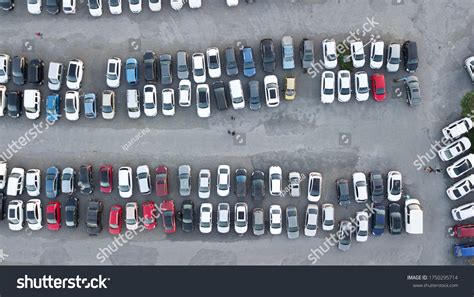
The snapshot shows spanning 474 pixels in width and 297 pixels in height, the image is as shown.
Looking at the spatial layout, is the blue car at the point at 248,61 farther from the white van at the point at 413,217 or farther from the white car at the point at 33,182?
the white car at the point at 33,182

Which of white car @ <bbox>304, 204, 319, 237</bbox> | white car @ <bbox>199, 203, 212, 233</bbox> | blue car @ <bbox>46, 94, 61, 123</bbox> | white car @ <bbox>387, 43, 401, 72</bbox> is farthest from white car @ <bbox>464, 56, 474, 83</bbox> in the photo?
blue car @ <bbox>46, 94, 61, 123</bbox>

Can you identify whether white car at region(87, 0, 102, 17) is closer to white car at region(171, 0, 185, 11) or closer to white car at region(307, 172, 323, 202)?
white car at region(171, 0, 185, 11)

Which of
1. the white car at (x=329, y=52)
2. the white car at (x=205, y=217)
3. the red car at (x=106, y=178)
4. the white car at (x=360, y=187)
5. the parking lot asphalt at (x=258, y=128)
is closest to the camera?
the white car at (x=329, y=52)

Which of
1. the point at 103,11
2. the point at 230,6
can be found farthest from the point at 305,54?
the point at 103,11

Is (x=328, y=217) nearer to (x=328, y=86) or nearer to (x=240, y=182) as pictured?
(x=240, y=182)

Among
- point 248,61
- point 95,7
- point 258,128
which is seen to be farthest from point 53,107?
point 258,128

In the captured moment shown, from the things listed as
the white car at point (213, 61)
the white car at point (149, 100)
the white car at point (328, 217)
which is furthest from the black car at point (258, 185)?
the white car at point (149, 100)
